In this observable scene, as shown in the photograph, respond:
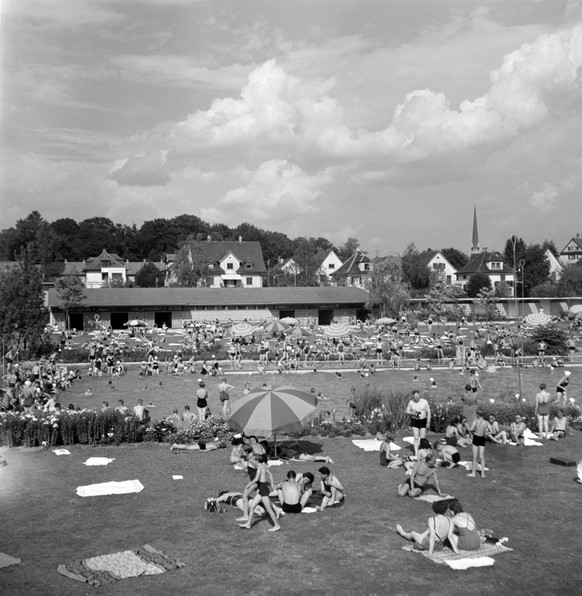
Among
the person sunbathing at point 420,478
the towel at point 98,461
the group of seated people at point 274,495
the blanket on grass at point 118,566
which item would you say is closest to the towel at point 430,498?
the person sunbathing at point 420,478

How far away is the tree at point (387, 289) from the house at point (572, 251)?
231 ft

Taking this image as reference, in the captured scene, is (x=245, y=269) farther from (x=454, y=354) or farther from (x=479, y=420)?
(x=479, y=420)

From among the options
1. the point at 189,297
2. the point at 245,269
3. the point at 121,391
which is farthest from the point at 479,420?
the point at 245,269

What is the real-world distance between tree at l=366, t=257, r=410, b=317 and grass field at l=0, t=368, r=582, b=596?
161 ft

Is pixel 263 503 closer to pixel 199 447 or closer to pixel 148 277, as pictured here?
pixel 199 447

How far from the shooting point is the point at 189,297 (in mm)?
62312

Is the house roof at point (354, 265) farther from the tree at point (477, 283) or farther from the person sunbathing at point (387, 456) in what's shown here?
the person sunbathing at point (387, 456)

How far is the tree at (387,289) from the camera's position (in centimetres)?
6581

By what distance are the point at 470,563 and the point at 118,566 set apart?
16.2 ft

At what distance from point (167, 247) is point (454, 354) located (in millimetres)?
101679

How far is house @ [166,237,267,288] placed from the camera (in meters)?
93.2

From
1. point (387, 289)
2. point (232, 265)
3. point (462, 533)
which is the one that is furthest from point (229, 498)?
point (232, 265)

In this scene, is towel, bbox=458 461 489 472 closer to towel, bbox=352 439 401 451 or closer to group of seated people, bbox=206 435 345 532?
towel, bbox=352 439 401 451

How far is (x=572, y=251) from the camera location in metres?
129
